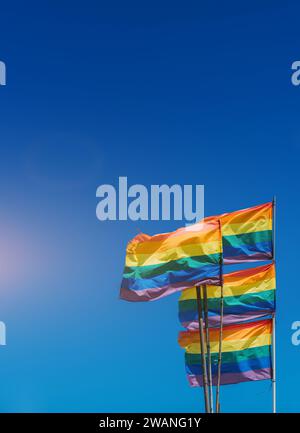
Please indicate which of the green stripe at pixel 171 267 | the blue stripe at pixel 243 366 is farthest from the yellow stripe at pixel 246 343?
the green stripe at pixel 171 267

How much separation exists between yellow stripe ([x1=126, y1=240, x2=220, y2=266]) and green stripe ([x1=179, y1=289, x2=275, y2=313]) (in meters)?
2.52

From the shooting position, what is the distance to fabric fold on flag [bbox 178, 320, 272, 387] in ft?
53.7

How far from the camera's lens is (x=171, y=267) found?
569 inches

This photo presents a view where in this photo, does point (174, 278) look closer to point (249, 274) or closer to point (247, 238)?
point (247, 238)

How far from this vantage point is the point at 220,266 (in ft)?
47.5

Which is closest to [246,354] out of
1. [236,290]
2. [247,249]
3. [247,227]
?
[236,290]

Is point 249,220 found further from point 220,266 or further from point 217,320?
point 217,320

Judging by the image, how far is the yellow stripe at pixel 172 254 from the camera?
1452 cm

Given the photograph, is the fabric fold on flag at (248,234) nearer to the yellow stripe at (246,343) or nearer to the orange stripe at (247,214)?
the orange stripe at (247,214)

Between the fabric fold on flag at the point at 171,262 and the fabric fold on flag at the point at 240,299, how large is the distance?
2.36 meters

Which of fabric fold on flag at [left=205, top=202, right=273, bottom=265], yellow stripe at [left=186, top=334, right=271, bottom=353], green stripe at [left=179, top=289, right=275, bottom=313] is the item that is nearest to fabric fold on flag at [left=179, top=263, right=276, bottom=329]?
green stripe at [left=179, top=289, right=275, bottom=313]

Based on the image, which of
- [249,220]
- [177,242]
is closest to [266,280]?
[249,220]

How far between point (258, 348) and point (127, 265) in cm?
456

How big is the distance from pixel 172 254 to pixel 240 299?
307cm
